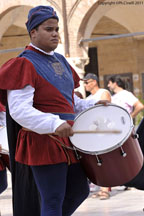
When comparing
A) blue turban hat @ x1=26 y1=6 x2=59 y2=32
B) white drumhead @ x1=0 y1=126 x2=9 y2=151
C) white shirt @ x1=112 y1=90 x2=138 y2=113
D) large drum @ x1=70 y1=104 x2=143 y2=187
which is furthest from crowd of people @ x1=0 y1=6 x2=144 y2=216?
white shirt @ x1=112 y1=90 x2=138 y2=113

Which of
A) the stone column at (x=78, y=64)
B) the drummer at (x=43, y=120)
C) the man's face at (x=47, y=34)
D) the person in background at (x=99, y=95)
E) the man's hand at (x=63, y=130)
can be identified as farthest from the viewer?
the stone column at (x=78, y=64)

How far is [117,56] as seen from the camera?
19516mm

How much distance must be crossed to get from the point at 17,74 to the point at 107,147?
2.28 feet

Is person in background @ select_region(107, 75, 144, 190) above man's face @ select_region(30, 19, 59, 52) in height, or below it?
below

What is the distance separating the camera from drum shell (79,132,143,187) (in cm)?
338

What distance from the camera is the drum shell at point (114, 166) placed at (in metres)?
3.38

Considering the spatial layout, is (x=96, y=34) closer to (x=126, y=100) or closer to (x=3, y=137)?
(x=126, y=100)

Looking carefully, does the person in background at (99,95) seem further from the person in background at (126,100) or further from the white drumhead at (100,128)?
the white drumhead at (100,128)

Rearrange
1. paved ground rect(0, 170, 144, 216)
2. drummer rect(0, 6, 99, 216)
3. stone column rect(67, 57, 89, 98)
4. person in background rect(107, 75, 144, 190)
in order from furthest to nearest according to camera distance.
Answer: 1. stone column rect(67, 57, 89, 98)
2. person in background rect(107, 75, 144, 190)
3. paved ground rect(0, 170, 144, 216)
4. drummer rect(0, 6, 99, 216)

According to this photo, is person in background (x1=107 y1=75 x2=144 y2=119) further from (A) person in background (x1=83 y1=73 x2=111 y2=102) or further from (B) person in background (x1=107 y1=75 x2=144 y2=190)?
(A) person in background (x1=83 y1=73 x2=111 y2=102)

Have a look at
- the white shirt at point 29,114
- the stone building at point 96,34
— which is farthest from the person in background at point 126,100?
the stone building at point 96,34

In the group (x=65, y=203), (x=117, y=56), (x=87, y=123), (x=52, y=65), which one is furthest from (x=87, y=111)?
(x=117, y=56)

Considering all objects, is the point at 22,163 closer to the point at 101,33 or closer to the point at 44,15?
the point at 44,15

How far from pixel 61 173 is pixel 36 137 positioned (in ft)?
0.87
